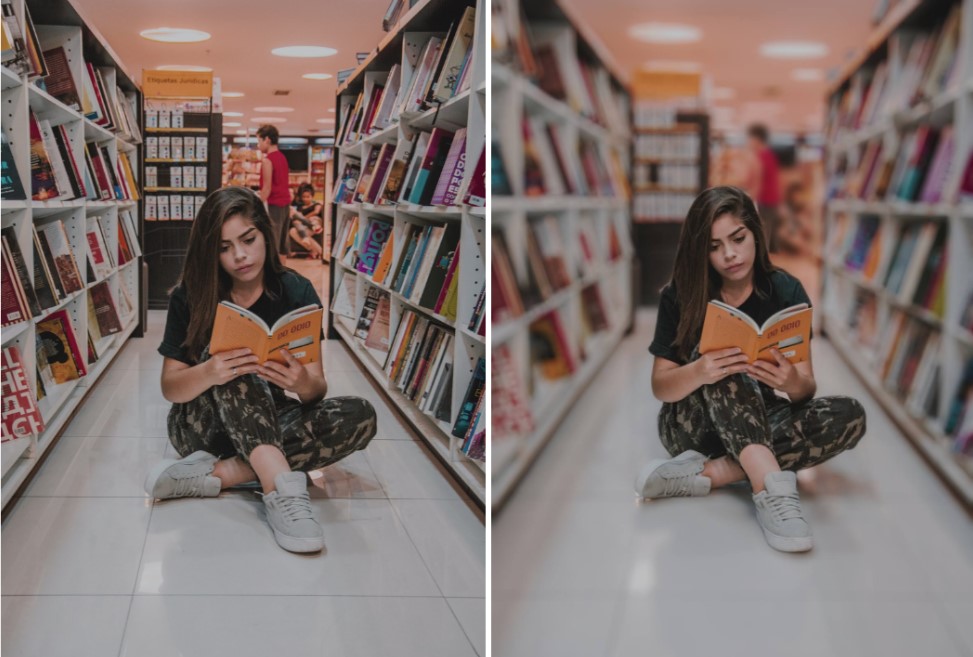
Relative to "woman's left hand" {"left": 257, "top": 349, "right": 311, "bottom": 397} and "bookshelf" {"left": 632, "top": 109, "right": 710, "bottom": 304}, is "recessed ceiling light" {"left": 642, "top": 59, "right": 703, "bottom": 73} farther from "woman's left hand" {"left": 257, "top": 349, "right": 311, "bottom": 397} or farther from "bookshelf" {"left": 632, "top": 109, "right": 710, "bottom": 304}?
"woman's left hand" {"left": 257, "top": 349, "right": 311, "bottom": 397}

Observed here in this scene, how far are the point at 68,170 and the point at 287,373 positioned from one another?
0.62m

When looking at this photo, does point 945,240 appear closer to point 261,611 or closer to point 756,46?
point 756,46

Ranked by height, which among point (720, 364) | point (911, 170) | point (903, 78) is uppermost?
point (903, 78)

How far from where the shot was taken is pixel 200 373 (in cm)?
182

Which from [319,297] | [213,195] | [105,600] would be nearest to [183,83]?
[213,195]

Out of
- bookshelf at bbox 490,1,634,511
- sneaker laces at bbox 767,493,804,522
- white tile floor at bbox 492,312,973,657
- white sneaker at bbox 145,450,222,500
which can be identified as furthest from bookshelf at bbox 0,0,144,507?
sneaker laces at bbox 767,493,804,522

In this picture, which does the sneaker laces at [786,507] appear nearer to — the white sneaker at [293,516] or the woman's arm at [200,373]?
the white sneaker at [293,516]

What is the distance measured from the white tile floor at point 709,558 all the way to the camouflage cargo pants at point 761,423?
0.10 ft

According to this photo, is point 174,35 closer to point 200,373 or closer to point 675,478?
point 200,373

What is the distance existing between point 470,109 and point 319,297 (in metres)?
0.66

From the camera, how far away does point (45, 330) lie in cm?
170

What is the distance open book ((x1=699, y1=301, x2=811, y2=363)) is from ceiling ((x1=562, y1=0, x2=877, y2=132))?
310mm

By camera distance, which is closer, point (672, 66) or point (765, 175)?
point (765, 175)

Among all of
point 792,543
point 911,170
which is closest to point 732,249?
point 911,170
